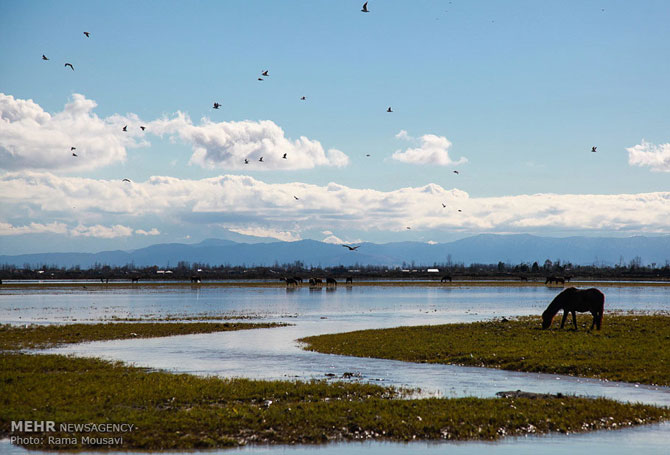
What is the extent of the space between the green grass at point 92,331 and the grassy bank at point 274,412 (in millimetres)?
16670

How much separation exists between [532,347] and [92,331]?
30453mm

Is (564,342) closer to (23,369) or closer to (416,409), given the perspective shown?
(416,409)

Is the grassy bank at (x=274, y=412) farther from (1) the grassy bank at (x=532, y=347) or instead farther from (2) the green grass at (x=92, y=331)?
(2) the green grass at (x=92, y=331)

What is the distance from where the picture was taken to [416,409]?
742 inches

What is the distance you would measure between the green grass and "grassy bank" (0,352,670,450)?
16670mm

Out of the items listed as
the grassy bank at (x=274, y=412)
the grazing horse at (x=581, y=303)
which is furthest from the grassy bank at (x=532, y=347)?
the grassy bank at (x=274, y=412)

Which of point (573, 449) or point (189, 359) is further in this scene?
point (189, 359)

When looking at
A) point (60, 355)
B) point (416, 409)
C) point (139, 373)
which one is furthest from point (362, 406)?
point (60, 355)

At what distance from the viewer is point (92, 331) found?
44.6 metres

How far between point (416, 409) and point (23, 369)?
1795 centimetres

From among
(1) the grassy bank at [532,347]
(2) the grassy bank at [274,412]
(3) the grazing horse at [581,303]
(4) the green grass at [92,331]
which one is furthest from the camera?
(3) the grazing horse at [581,303]

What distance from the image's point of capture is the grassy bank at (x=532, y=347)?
26656mm

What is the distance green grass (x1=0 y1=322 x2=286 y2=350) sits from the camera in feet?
127

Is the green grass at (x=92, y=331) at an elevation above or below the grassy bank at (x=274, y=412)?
below
